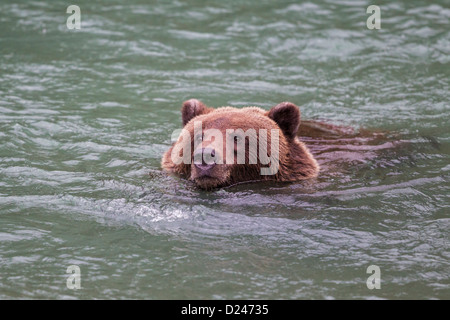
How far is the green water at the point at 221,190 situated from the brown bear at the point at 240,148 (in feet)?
0.72

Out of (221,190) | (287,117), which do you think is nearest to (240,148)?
(221,190)

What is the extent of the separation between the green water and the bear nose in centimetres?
43

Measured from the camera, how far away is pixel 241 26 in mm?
14727

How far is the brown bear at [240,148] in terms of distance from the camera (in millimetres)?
7375

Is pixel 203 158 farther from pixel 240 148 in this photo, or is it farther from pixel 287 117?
pixel 287 117

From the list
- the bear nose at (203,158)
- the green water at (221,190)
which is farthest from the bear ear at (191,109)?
the bear nose at (203,158)

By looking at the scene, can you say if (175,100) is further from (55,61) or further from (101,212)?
(101,212)

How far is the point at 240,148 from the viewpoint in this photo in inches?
298

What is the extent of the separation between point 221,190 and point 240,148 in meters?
0.52

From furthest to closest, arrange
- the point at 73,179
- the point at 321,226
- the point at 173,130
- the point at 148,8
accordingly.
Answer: the point at 148,8 → the point at 173,130 → the point at 73,179 → the point at 321,226

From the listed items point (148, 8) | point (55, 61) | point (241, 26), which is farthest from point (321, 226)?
point (148, 8)

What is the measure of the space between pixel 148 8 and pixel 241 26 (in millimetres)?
2445
